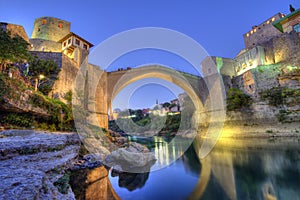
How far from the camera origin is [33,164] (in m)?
3.69

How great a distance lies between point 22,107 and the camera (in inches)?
220

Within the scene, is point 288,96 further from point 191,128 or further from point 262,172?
point 191,128

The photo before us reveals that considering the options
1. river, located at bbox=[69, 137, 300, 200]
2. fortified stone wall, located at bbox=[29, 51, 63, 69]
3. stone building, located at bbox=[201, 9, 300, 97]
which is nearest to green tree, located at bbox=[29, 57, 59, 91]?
fortified stone wall, located at bbox=[29, 51, 63, 69]

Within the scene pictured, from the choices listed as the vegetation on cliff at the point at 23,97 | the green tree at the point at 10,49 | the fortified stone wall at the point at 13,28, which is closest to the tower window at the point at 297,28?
the vegetation on cliff at the point at 23,97

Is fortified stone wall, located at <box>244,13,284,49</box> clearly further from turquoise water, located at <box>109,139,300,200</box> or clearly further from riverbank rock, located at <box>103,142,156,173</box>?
riverbank rock, located at <box>103,142,156,173</box>

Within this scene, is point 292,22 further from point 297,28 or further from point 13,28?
point 13,28

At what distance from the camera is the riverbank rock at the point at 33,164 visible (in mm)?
2115

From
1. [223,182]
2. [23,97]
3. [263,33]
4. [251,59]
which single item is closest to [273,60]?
[251,59]

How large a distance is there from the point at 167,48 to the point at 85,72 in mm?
7125

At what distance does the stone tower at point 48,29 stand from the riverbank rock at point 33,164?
633 inches

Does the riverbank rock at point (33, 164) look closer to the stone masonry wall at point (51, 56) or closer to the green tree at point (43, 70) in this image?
the green tree at point (43, 70)

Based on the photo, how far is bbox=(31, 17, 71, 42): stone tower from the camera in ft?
54.7

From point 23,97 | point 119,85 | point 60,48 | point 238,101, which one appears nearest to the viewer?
point 23,97

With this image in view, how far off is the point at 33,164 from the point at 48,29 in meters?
18.6
